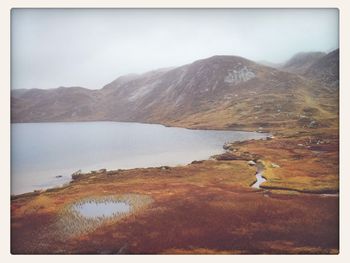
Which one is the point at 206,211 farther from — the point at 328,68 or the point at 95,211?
the point at 328,68

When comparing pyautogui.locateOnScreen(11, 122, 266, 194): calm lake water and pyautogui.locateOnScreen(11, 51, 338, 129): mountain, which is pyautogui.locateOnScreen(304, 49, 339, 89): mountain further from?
pyautogui.locateOnScreen(11, 122, 266, 194): calm lake water

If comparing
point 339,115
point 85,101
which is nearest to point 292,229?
point 339,115

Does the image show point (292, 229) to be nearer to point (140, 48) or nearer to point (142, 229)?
point (142, 229)

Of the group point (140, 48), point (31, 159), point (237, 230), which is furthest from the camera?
point (140, 48)

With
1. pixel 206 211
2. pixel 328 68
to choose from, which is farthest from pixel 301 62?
pixel 206 211

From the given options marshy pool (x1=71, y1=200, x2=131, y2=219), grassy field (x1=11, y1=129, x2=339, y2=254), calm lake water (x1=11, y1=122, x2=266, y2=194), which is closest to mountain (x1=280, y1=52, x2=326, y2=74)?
grassy field (x1=11, y1=129, x2=339, y2=254)

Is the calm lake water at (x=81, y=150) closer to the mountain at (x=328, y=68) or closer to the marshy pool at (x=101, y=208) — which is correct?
the marshy pool at (x=101, y=208)
